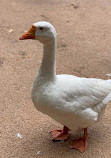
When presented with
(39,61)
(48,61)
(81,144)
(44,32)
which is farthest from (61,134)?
(39,61)

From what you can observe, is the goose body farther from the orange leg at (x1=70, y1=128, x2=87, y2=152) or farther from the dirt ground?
the dirt ground

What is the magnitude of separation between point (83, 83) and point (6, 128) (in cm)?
109

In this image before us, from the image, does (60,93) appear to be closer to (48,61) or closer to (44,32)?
(48,61)

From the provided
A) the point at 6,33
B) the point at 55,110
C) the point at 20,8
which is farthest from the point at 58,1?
the point at 55,110

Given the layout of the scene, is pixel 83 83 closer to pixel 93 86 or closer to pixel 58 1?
pixel 93 86

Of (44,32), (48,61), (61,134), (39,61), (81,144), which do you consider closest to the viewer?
(44,32)

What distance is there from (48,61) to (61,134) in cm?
99

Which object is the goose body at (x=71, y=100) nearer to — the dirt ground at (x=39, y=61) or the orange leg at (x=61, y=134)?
the orange leg at (x=61, y=134)

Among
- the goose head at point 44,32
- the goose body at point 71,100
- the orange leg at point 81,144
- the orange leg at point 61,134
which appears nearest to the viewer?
the goose head at point 44,32

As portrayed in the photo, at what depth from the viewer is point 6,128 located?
3.31 metres

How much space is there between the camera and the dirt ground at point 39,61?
10.4ft

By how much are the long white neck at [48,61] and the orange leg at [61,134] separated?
0.79 meters

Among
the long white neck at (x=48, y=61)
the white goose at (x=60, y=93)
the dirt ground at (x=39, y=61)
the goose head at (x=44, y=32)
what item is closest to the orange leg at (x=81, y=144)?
the dirt ground at (x=39, y=61)

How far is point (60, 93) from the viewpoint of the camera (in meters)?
2.71
